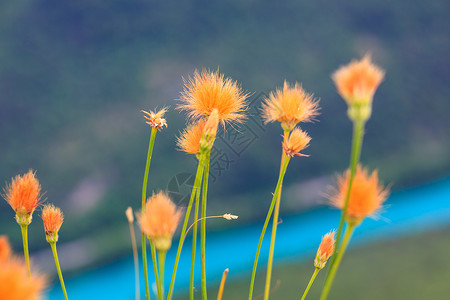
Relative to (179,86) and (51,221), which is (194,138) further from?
(179,86)

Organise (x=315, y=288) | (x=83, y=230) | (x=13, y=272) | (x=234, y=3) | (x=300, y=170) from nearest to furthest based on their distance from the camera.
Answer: (x=13, y=272) → (x=315, y=288) → (x=83, y=230) → (x=300, y=170) → (x=234, y=3)

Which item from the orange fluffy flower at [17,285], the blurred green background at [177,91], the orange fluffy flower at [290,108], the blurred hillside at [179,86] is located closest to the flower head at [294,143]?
the orange fluffy flower at [290,108]

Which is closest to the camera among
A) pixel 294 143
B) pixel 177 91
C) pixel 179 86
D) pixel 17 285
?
pixel 17 285

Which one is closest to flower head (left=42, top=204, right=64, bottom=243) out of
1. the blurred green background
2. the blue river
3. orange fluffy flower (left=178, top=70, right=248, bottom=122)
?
orange fluffy flower (left=178, top=70, right=248, bottom=122)

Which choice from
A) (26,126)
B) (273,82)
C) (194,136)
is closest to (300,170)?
(273,82)

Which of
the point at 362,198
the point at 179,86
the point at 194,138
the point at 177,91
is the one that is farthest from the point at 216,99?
the point at 179,86

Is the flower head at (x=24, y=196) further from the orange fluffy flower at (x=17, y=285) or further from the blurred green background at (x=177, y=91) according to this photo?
the blurred green background at (x=177, y=91)

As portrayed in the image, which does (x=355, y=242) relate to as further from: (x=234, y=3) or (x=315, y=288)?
(x=234, y=3)

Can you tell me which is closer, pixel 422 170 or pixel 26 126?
pixel 26 126
